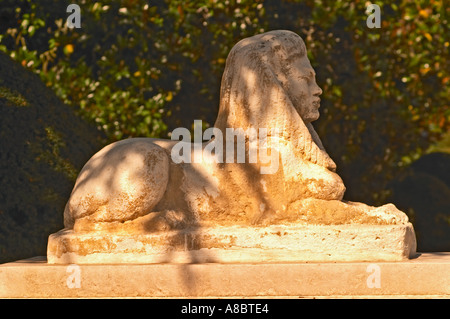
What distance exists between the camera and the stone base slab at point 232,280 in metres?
7.40

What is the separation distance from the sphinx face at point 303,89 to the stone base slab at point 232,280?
1492 mm

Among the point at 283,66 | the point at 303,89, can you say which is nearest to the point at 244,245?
the point at 303,89

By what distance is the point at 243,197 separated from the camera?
26.6ft

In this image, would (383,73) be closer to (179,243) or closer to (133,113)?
(133,113)

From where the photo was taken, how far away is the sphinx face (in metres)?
8.27

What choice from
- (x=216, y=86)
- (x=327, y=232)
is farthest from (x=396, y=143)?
(x=327, y=232)

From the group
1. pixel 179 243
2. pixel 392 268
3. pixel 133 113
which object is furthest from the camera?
pixel 133 113

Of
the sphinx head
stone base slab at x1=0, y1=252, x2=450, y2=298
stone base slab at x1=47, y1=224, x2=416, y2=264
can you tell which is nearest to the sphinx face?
the sphinx head

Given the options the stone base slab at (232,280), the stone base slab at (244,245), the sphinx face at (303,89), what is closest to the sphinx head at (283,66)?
the sphinx face at (303,89)

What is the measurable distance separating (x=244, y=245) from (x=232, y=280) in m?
0.40

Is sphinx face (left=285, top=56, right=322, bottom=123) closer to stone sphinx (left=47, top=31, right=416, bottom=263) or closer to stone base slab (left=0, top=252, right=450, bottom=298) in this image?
stone sphinx (left=47, top=31, right=416, bottom=263)

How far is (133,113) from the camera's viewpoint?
11.1 metres

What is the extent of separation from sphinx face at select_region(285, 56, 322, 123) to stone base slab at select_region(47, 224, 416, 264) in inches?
43.6

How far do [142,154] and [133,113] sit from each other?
3085 millimetres
